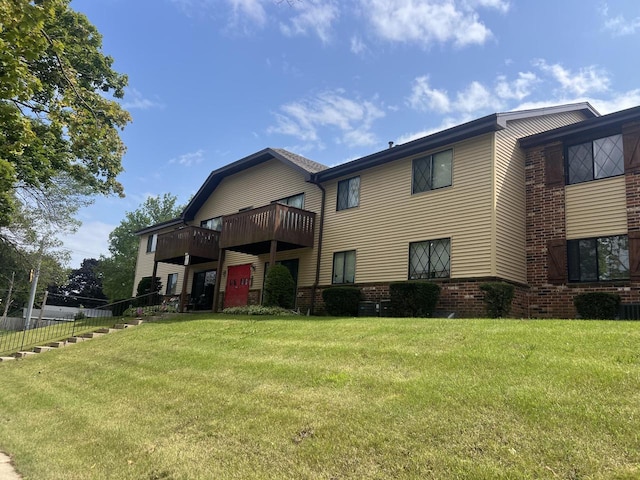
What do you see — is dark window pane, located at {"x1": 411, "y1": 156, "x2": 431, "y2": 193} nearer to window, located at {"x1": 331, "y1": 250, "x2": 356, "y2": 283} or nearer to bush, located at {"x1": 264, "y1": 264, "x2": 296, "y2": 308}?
window, located at {"x1": 331, "y1": 250, "x2": 356, "y2": 283}

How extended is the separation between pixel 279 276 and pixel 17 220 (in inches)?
774

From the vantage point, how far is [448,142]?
1499cm

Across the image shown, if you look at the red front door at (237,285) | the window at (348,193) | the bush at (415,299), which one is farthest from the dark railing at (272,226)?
the bush at (415,299)

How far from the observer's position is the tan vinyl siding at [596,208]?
1277 centimetres

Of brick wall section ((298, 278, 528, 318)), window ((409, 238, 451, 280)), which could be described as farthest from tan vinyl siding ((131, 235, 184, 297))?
brick wall section ((298, 278, 528, 318))

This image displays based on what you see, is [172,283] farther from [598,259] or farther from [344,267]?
[598,259]

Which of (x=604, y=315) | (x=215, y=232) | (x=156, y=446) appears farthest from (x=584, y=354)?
(x=215, y=232)

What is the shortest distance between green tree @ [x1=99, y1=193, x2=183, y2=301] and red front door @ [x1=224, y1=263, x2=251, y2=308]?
29090 millimetres

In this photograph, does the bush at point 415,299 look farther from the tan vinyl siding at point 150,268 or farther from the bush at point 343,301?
the tan vinyl siding at point 150,268

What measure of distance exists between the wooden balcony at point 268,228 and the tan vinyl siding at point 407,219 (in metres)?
0.85

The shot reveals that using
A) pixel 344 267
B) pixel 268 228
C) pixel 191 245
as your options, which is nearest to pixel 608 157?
pixel 344 267

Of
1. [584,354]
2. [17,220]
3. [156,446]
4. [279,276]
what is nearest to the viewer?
[156,446]

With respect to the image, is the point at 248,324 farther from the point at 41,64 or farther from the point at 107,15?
the point at 41,64

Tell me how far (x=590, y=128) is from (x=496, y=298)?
5320 mm
